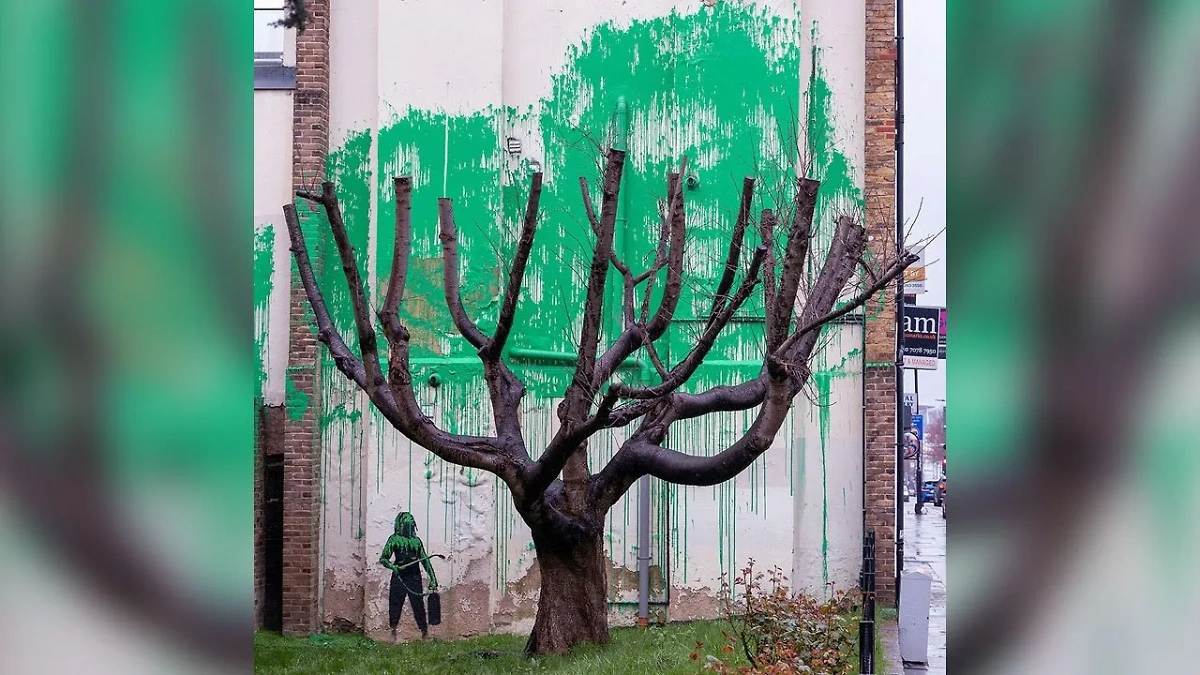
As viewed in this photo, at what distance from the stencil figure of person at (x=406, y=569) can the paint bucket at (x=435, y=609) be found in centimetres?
9

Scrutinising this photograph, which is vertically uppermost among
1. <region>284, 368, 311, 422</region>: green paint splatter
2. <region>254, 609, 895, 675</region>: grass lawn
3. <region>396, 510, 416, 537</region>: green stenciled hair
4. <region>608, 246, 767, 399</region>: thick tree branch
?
<region>608, 246, 767, 399</region>: thick tree branch

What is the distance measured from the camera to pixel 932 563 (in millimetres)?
21609

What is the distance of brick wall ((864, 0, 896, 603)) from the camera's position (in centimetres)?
1380

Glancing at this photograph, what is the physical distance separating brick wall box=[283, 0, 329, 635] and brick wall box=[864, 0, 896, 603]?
6898 mm

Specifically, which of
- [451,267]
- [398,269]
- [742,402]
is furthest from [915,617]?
[398,269]

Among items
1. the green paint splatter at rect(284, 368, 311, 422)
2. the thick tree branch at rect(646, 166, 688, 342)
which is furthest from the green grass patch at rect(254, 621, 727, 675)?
the thick tree branch at rect(646, 166, 688, 342)

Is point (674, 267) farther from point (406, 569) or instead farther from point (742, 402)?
point (406, 569)

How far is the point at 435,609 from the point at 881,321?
21.7ft

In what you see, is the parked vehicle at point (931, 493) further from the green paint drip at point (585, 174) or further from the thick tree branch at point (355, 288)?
the thick tree branch at point (355, 288)

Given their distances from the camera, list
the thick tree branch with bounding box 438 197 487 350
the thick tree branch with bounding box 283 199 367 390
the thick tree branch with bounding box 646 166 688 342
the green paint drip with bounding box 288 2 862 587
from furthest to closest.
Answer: the green paint drip with bounding box 288 2 862 587 < the thick tree branch with bounding box 283 199 367 390 < the thick tree branch with bounding box 438 197 487 350 < the thick tree branch with bounding box 646 166 688 342

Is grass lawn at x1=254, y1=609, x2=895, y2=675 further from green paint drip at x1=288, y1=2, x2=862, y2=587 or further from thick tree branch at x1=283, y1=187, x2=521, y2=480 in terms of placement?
thick tree branch at x1=283, y1=187, x2=521, y2=480
